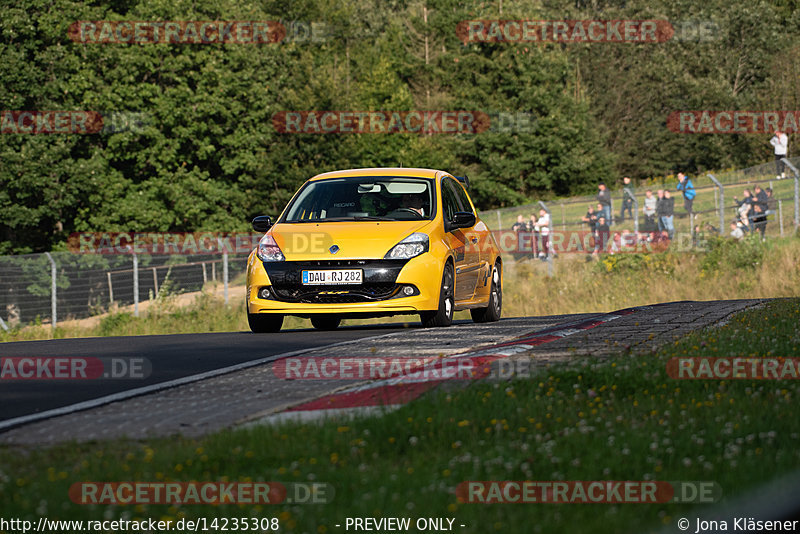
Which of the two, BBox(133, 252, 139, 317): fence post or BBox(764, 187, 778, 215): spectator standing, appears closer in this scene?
BBox(133, 252, 139, 317): fence post

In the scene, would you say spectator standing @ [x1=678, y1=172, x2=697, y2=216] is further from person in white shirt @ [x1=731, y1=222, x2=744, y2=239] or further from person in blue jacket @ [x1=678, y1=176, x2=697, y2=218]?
person in white shirt @ [x1=731, y1=222, x2=744, y2=239]

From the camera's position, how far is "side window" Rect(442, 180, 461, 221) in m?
13.8

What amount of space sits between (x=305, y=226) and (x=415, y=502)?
888cm

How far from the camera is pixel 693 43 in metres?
85.6

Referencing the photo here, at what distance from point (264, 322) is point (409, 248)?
198cm

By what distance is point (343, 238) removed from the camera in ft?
41.5

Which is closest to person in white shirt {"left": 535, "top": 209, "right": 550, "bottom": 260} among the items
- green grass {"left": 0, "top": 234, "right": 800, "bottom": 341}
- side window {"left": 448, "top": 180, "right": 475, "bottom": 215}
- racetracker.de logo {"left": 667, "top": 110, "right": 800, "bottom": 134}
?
green grass {"left": 0, "top": 234, "right": 800, "bottom": 341}

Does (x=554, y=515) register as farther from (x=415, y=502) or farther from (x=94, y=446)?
(x=94, y=446)

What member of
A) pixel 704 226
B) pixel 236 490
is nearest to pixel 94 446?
pixel 236 490

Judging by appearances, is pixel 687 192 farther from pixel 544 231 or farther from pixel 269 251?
pixel 269 251

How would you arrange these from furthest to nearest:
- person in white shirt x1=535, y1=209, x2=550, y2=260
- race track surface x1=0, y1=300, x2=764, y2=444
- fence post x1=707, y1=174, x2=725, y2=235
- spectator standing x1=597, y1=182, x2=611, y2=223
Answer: spectator standing x1=597, y1=182, x2=611, y2=223 → person in white shirt x1=535, y1=209, x2=550, y2=260 → fence post x1=707, y1=174, x2=725, y2=235 → race track surface x1=0, y1=300, x2=764, y2=444

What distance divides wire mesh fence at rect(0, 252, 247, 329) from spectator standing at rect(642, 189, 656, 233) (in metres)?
10.7

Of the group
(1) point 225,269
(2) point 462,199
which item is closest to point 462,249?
(2) point 462,199

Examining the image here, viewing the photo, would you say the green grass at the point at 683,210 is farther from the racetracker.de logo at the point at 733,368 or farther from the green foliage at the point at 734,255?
the racetracker.de logo at the point at 733,368
